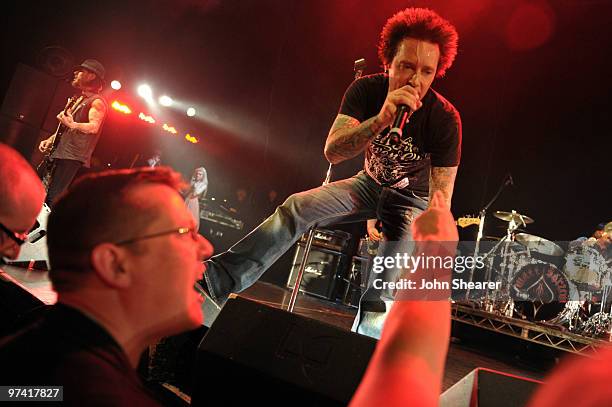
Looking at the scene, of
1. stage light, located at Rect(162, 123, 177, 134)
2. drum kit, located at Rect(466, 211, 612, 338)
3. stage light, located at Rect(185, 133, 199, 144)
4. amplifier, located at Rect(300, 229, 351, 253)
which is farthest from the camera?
stage light, located at Rect(185, 133, 199, 144)

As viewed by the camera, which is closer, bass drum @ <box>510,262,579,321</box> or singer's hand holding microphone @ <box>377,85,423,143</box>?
singer's hand holding microphone @ <box>377,85,423,143</box>

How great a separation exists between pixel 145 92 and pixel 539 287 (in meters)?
11.5

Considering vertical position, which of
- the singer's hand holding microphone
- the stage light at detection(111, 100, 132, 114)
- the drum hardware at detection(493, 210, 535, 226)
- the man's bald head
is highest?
the stage light at detection(111, 100, 132, 114)

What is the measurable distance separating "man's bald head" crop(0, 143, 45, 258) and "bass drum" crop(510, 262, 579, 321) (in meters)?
8.29

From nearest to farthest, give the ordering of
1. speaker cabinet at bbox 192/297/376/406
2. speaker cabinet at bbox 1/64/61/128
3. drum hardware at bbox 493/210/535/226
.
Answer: speaker cabinet at bbox 192/297/376/406
drum hardware at bbox 493/210/535/226
speaker cabinet at bbox 1/64/61/128

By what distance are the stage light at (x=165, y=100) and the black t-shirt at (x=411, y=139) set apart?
1113 centimetres

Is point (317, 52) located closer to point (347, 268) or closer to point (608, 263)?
point (347, 268)

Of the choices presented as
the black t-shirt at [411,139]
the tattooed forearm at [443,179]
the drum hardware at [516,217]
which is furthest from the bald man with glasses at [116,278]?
the drum hardware at [516,217]

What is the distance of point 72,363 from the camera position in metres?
0.73

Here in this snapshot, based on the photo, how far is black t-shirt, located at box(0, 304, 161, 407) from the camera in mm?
699

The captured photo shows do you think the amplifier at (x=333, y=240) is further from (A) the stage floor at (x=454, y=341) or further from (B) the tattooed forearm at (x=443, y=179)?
(B) the tattooed forearm at (x=443, y=179)

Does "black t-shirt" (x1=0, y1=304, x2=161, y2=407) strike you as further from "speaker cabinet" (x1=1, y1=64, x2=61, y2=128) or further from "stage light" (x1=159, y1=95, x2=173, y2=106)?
"stage light" (x1=159, y1=95, x2=173, y2=106)

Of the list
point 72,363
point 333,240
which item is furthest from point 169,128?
point 72,363

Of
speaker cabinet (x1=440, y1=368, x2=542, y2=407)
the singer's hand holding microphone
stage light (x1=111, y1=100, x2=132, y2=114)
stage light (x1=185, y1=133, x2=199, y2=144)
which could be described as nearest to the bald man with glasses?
speaker cabinet (x1=440, y1=368, x2=542, y2=407)
